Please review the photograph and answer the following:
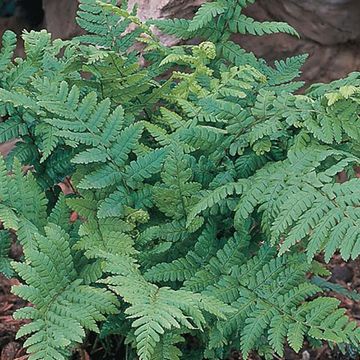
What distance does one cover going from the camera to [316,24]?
13.3 feet

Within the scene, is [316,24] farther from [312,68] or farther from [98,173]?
[98,173]

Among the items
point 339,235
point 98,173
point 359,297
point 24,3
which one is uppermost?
point 24,3

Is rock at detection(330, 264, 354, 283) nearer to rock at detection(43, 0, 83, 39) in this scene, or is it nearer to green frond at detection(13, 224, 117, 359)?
green frond at detection(13, 224, 117, 359)

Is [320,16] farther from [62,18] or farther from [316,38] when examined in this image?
[62,18]

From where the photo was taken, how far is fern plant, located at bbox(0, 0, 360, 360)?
7.33 ft

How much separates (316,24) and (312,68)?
0.90ft

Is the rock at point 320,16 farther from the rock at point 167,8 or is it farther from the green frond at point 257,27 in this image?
the green frond at point 257,27

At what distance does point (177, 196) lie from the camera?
250 cm

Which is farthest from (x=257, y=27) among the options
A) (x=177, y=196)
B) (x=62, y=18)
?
(x=62, y=18)

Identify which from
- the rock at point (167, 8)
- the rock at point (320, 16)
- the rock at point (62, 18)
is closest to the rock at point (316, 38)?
the rock at point (320, 16)

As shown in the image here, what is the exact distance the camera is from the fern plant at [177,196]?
88.0 inches

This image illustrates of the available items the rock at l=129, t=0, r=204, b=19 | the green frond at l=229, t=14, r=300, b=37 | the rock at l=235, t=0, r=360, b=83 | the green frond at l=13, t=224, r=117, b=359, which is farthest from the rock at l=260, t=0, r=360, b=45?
the green frond at l=13, t=224, r=117, b=359

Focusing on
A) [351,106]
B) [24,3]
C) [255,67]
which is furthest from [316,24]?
[24,3]

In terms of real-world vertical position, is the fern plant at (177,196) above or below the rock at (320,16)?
below
